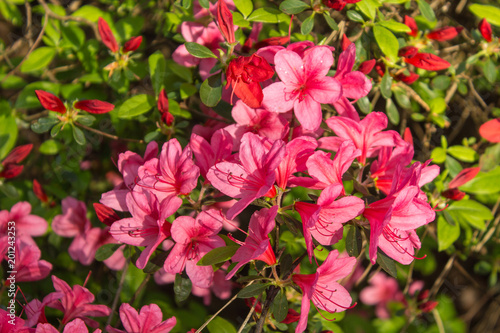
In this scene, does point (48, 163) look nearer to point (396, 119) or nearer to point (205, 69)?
point (205, 69)

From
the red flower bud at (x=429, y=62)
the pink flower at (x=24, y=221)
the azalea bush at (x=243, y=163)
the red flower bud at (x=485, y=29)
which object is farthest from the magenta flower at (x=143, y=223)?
the red flower bud at (x=485, y=29)

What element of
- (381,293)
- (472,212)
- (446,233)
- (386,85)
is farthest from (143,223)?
(381,293)

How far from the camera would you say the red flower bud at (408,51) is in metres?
1.33

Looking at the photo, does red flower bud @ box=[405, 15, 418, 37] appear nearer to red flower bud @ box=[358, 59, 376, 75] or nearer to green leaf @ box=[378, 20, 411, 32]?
green leaf @ box=[378, 20, 411, 32]

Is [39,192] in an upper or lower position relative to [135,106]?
→ lower

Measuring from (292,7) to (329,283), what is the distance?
803mm

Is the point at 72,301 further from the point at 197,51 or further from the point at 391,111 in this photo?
the point at 391,111

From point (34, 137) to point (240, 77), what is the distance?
179cm

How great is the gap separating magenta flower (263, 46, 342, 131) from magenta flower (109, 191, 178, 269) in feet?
1.28

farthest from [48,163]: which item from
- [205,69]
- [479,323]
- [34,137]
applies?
[479,323]

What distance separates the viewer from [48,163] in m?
1.94

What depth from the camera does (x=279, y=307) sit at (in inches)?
40.4

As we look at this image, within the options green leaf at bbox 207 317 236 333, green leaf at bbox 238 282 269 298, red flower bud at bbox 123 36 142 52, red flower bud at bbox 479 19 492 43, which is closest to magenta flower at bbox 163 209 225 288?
green leaf at bbox 238 282 269 298

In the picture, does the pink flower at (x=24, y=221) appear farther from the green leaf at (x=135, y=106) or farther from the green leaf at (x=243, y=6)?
the green leaf at (x=243, y=6)
